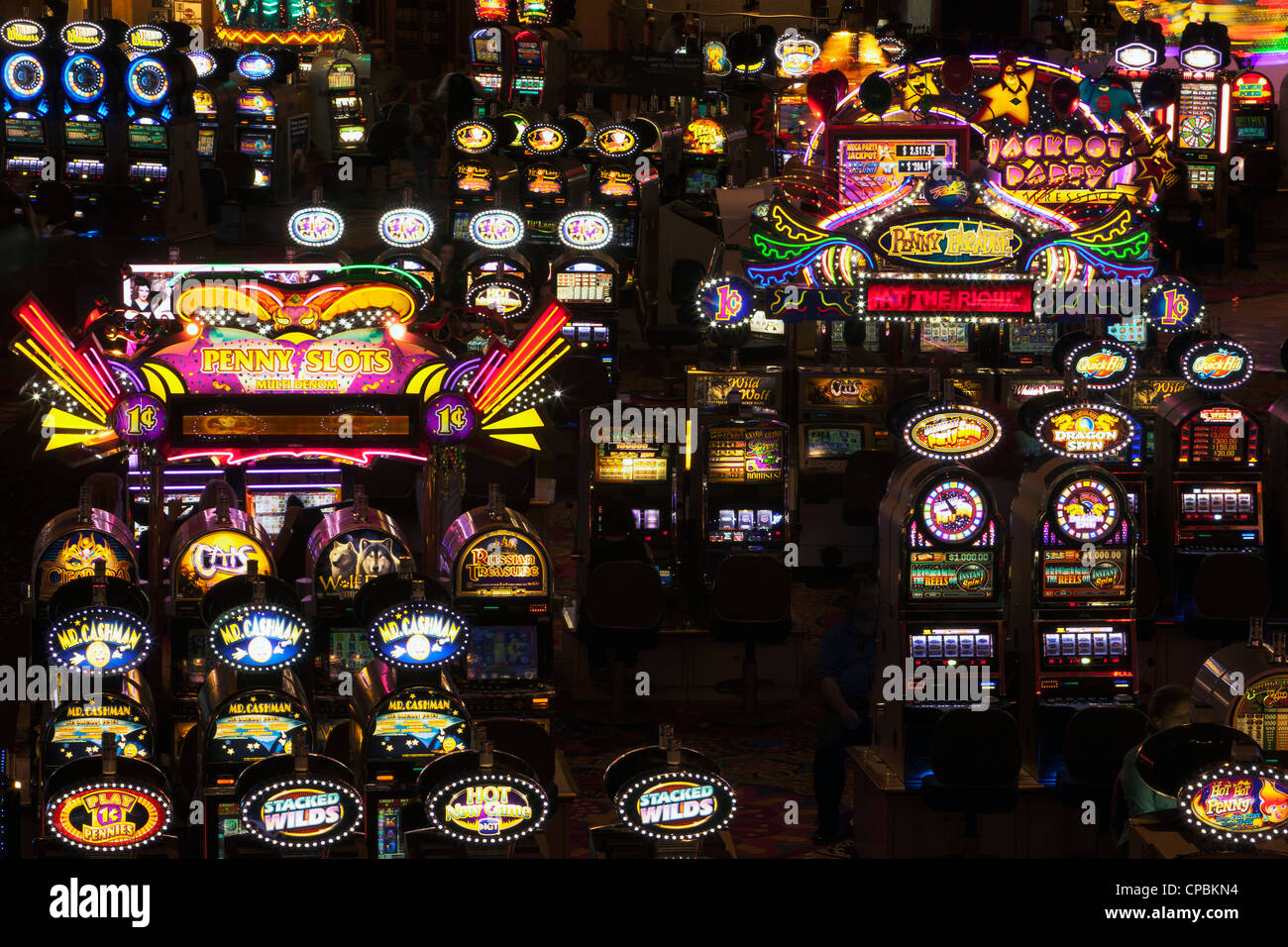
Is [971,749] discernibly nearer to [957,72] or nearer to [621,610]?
[621,610]

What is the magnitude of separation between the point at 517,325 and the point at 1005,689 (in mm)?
9231

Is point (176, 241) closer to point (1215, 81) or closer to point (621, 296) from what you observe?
point (621, 296)

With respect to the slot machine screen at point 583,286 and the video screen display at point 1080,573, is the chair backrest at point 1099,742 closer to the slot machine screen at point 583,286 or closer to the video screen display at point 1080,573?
the video screen display at point 1080,573

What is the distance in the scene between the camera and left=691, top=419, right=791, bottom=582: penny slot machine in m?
13.2

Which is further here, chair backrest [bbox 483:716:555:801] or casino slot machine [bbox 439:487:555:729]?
casino slot machine [bbox 439:487:555:729]

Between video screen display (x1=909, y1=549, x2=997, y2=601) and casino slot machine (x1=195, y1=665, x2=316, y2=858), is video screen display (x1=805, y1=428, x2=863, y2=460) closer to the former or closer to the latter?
video screen display (x1=909, y1=549, x2=997, y2=601)

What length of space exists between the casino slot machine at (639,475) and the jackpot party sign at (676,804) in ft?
21.2

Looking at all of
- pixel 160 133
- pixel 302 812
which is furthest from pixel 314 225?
pixel 302 812

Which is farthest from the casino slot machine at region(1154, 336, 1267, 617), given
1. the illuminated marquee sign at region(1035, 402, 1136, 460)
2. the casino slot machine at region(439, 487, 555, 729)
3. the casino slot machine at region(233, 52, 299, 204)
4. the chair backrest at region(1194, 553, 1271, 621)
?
the casino slot machine at region(233, 52, 299, 204)

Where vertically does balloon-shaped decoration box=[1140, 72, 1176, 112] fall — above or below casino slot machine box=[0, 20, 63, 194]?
below

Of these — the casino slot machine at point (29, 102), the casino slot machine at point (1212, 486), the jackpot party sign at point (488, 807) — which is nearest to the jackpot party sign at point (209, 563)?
the jackpot party sign at point (488, 807)

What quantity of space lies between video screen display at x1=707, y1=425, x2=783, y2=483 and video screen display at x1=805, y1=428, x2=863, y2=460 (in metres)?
1.91

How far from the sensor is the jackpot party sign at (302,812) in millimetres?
6848
